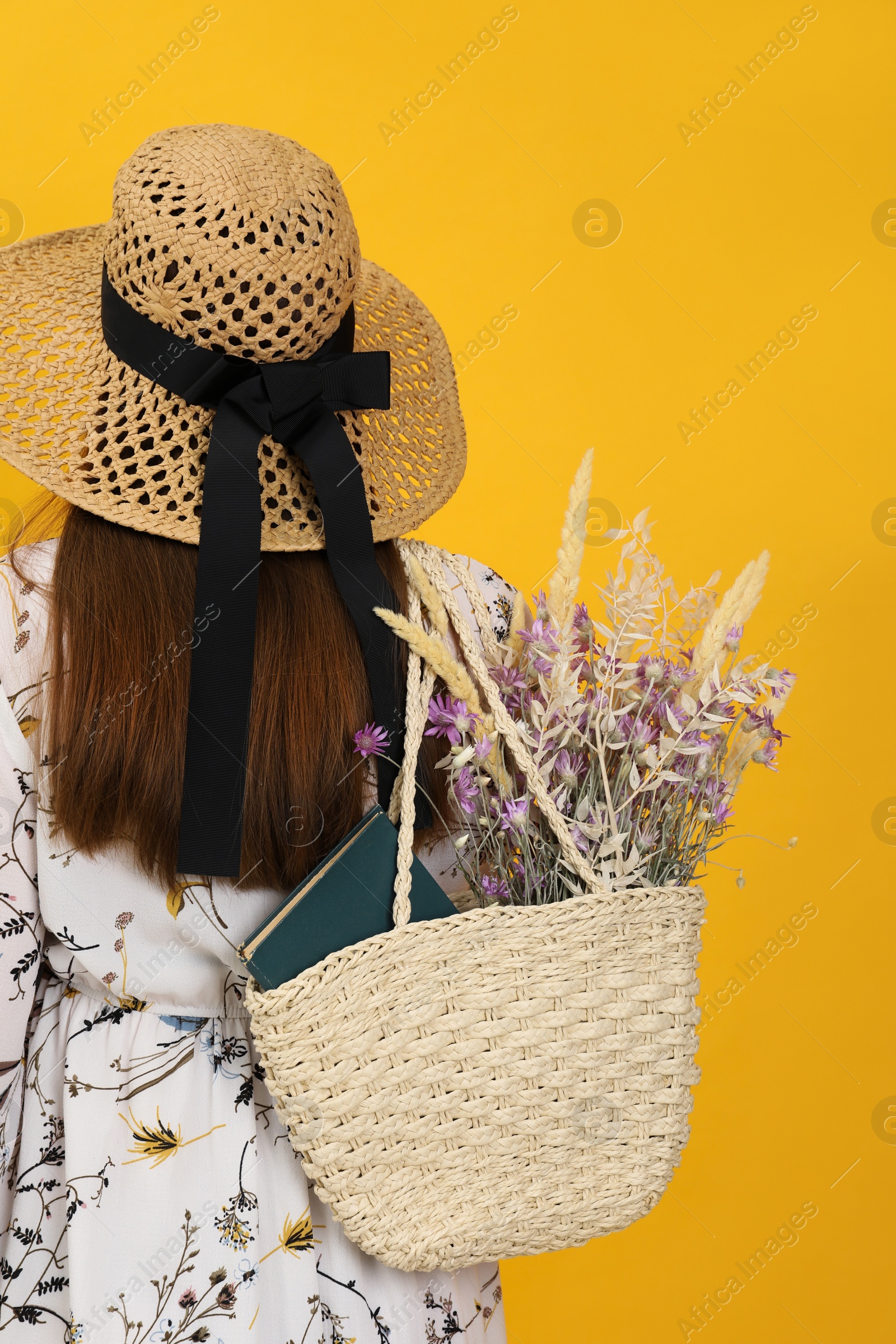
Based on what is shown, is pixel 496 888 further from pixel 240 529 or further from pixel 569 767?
pixel 240 529


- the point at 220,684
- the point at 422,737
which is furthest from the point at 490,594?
the point at 220,684

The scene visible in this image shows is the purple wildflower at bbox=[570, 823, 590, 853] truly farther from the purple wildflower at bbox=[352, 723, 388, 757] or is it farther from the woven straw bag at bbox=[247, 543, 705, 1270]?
the purple wildflower at bbox=[352, 723, 388, 757]

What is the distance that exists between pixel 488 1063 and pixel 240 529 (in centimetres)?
42

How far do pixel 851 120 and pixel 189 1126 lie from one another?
6.12 feet

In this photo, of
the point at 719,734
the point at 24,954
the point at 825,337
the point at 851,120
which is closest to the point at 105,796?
the point at 24,954

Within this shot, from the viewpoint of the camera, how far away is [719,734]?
0.80m

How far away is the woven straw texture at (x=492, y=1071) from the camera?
0.70m

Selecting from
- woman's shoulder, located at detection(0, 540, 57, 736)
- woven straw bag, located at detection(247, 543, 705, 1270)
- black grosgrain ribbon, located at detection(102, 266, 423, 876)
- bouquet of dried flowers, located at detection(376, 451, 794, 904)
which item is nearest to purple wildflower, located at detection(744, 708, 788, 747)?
bouquet of dried flowers, located at detection(376, 451, 794, 904)

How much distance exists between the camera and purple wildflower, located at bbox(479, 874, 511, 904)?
30.7 inches

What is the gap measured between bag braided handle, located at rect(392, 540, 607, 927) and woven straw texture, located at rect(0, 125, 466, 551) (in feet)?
0.29

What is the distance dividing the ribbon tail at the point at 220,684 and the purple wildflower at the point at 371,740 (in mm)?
82

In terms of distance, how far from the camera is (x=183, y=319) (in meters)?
0.75

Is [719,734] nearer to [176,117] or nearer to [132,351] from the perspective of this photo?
[132,351]

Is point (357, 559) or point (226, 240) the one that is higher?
point (226, 240)
